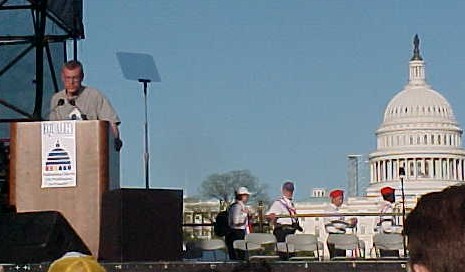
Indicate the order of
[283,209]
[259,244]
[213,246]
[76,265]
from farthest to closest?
[283,209] < [213,246] < [259,244] < [76,265]

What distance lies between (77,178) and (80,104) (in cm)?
74

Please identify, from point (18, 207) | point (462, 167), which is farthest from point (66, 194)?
point (462, 167)

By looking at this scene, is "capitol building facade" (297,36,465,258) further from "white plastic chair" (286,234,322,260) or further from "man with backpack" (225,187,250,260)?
"white plastic chair" (286,234,322,260)

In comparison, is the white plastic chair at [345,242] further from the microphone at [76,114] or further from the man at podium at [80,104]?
the microphone at [76,114]

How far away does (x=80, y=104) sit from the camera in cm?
826

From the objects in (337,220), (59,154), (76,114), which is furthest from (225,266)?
(337,220)

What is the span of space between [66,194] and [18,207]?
38cm

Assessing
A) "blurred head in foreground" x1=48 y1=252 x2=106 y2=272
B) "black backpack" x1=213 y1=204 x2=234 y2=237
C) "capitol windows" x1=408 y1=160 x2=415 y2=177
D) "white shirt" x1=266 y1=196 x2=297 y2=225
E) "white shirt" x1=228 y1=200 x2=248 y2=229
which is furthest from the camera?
"capitol windows" x1=408 y1=160 x2=415 y2=177

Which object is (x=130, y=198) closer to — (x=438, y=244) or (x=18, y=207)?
(x=18, y=207)

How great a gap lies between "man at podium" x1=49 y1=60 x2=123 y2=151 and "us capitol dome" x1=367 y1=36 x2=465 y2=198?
323 feet

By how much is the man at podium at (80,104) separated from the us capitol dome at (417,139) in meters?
98.5

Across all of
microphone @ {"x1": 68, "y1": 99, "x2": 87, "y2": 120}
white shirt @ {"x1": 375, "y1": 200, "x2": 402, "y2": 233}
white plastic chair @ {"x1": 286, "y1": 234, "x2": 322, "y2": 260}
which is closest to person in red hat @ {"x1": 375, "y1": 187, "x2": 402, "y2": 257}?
white shirt @ {"x1": 375, "y1": 200, "x2": 402, "y2": 233}

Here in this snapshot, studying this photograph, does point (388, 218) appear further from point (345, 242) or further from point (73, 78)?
point (73, 78)

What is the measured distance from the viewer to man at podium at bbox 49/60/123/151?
8117 millimetres
